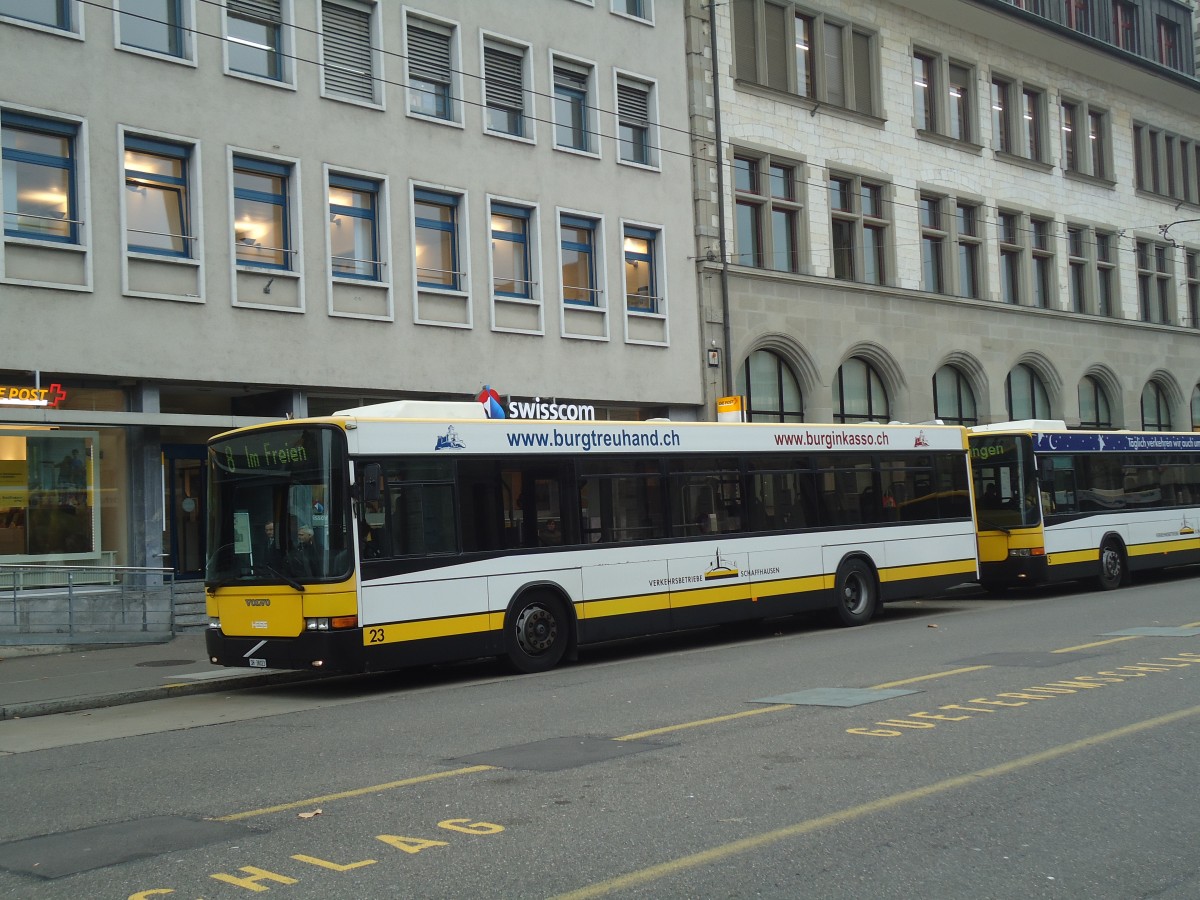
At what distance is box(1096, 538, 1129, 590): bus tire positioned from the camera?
2366 centimetres

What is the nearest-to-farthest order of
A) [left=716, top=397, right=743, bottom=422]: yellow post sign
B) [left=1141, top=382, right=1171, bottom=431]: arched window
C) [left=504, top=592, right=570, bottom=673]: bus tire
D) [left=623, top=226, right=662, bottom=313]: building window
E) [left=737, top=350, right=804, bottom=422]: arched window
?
[left=504, top=592, right=570, bottom=673]: bus tire
[left=716, top=397, right=743, bottom=422]: yellow post sign
[left=623, top=226, right=662, bottom=313]: building window
[left=737, top=350, right=804, bottom=422]: arched window
[left=1141, top=382, right=1171, bottom=431]: arched window

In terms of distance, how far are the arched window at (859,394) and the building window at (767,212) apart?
3043 mm

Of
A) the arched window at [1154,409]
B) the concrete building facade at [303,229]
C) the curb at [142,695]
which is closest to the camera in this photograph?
the curb at [142,695]

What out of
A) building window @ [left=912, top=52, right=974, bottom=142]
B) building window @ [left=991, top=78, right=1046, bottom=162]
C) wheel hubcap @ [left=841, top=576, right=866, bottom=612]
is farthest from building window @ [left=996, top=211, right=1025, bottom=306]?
wheel hubcap @ [left=841, top=576, right=866, bottom=612]

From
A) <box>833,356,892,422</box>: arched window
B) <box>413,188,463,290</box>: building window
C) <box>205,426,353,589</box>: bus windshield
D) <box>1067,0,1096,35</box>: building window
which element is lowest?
<box>205,426,353,589</box>: bus windshield

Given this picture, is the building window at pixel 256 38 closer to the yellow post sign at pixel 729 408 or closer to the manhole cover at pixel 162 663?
the manhole cover at pixel 162 663

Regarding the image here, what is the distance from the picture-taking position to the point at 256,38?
21.0m

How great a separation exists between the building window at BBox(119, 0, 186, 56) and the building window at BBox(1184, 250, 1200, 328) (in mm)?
35140

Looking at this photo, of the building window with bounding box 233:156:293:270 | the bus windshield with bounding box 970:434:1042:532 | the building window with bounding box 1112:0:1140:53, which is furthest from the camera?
the building window with bounding box 1112:0:1140:53

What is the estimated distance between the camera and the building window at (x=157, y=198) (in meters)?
19.4

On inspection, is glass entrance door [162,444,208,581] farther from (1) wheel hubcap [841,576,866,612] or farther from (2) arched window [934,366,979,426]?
(2) arched window [934,366,979,426]

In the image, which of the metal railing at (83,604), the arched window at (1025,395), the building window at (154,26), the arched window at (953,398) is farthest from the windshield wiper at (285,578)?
the arched window at (1025,395)

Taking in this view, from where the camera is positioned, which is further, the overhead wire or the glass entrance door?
the glass entrance door

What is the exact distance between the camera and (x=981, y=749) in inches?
327
